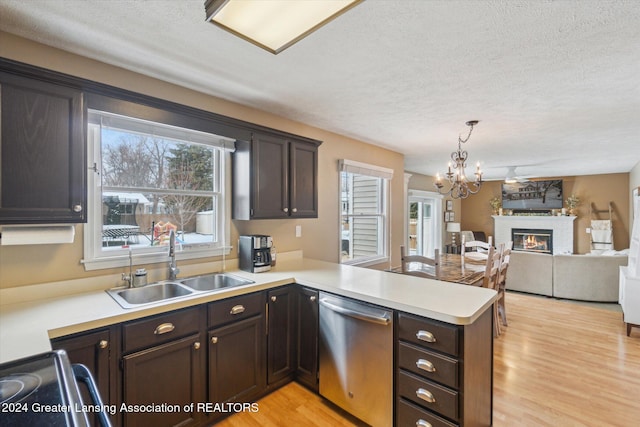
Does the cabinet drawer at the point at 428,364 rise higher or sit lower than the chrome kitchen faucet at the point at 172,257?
lower

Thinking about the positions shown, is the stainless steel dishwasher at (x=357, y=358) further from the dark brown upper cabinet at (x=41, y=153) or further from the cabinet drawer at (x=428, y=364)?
the dark brown upper cabinet at (x=41, y=153)

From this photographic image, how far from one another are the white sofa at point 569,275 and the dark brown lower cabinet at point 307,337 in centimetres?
451

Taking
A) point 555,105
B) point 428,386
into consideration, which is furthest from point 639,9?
point 428,386

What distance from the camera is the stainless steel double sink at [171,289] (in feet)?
6.60

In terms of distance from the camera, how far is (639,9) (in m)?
1.42

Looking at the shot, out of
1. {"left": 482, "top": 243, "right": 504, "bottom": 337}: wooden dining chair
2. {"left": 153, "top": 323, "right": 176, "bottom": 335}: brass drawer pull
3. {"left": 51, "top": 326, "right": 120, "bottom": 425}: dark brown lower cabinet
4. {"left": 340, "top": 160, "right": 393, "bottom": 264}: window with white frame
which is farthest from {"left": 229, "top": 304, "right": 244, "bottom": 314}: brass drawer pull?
{"left": 482, "top": 243, "right": 504, "bottom": 337}: wooden dining chair

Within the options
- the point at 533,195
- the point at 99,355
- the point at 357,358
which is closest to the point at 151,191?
the point at 99,355

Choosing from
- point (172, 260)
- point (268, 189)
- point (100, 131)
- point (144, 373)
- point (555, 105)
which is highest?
point (555, 105)

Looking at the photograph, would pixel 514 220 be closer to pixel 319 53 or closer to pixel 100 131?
pixel 319 53

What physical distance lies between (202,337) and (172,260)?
27.6 inches

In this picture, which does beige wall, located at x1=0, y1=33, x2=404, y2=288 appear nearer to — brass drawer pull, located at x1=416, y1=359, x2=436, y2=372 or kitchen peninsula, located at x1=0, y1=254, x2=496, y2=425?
kitchen peninsula, located at x1=0, y1=254, x2=496, y2=425

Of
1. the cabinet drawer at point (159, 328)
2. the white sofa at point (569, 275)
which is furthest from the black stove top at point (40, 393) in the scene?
the white sofa at point (569, 275)

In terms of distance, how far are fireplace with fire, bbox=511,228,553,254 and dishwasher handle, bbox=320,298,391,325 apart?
27.2ft

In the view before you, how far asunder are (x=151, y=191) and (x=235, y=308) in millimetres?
1125
